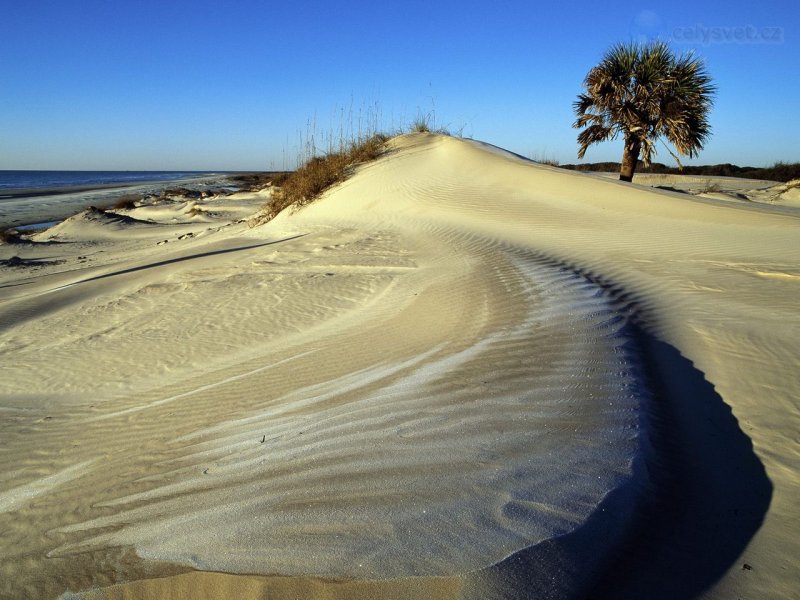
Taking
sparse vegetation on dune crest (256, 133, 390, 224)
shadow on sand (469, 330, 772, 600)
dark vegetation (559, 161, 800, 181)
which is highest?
dark vegetation (559, 161, 800, 181)

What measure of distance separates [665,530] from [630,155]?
1774cm

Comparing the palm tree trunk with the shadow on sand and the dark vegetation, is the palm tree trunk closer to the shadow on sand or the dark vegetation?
the dark vegetation

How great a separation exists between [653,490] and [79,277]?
10.5 meters

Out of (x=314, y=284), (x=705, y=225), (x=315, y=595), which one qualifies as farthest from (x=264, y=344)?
(x=705, y=225)

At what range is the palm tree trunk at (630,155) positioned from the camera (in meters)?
17.4

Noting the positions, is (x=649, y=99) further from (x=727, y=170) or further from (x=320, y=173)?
(x=727, y=170)

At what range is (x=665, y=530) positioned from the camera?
2082 millimetres

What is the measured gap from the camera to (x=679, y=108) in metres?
16.5

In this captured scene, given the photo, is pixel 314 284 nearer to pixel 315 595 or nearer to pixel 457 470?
pixel 457 470

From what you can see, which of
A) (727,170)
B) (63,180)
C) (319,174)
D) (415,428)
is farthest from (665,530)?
(63,180)

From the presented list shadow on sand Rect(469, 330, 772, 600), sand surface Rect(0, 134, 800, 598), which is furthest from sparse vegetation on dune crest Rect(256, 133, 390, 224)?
shadow on sand Rect(469, 330, 772, 600)

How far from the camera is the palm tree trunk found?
17.4m

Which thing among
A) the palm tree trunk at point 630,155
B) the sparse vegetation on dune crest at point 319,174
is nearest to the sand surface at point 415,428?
the sparse vegetation on dune crest at point 319,174

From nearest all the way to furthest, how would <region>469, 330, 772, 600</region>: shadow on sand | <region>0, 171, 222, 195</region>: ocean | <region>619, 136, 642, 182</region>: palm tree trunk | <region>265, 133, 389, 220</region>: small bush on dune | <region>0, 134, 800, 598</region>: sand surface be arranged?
<region>469, 330, 772, 600</region>: shadow on sand
<region>0, 134, 800, 598</region>: sand surface
<region>265, 133, 389, 220</region>: small bush on dune
<region>619, 136, 642, 182</region>: palm tree trunk
<region>0, 171, 222, 195</region>: ocean
